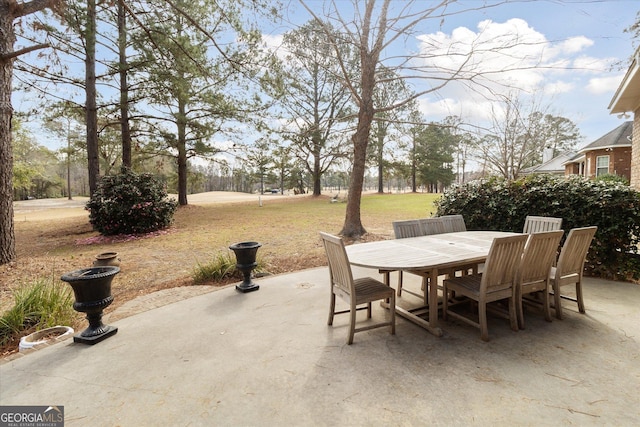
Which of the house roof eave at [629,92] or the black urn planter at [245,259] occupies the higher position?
the house roof eave at [629,92]

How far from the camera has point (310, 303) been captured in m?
3.46

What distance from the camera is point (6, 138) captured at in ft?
16.3

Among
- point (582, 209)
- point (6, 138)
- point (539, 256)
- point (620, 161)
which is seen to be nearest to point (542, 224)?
point (582, 209)

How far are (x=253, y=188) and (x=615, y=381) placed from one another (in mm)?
57141

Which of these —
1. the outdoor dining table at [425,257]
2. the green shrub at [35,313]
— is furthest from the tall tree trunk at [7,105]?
the outdoor dining table at [425,257]

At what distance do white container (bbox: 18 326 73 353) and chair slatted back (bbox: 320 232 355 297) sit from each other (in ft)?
8.47

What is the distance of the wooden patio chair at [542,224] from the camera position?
146 inches

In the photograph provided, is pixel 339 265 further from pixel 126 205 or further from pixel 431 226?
pixel 126 205

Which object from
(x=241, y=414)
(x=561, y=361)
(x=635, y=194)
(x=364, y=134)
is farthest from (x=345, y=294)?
(x=364, y=134)

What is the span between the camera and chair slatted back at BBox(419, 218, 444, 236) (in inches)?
159

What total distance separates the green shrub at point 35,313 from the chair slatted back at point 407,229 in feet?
12.6

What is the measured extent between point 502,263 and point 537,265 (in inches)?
19.1

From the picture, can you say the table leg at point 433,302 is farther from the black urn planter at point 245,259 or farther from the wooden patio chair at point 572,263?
the black urn planter at point 245,259

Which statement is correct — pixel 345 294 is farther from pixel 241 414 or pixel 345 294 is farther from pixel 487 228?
pixel 487 228
